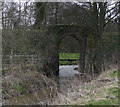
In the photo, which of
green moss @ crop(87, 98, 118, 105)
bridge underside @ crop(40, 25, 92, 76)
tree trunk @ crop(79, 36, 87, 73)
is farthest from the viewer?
tree trunk @ crop(79, 36, 87, 73)

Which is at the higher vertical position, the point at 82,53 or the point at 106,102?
the point at 82,53

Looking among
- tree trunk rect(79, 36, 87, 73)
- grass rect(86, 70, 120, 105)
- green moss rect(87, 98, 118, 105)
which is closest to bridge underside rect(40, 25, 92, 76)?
tree trunk rect(79, 36, 87, 73)

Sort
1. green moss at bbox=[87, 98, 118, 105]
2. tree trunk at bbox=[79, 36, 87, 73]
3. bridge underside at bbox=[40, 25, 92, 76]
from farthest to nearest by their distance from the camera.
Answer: tree trunk at bbox=[79, 36, 87, 73]
bridge underside at bbox=[40, 25, 92, 76]
green moss at bbox=[87, 98, 118, 105]

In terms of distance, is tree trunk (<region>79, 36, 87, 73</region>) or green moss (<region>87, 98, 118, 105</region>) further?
tree trunk (<region>79, 36, 87, 73</region>)

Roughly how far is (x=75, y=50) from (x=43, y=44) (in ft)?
11.3

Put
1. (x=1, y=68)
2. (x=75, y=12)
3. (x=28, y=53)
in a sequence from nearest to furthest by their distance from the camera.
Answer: (x=1, y=68) < (x=28, y=53) < (x=75, y=12)

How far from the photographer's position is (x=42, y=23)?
1266cm

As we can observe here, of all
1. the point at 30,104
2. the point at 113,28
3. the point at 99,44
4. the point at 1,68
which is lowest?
the point at 30,104

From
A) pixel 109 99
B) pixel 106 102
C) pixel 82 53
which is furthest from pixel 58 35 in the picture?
pixel 106 102

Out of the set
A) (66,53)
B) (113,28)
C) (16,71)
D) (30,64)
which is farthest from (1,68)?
(113,28)

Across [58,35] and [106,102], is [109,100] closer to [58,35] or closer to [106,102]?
[106,102]

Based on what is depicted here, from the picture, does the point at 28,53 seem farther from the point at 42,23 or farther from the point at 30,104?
the point at 30,104

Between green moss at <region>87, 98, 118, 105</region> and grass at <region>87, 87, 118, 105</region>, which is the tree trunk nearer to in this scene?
grass at <region>87, 87, 118, 105</region>

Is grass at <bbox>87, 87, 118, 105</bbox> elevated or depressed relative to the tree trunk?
depressed
